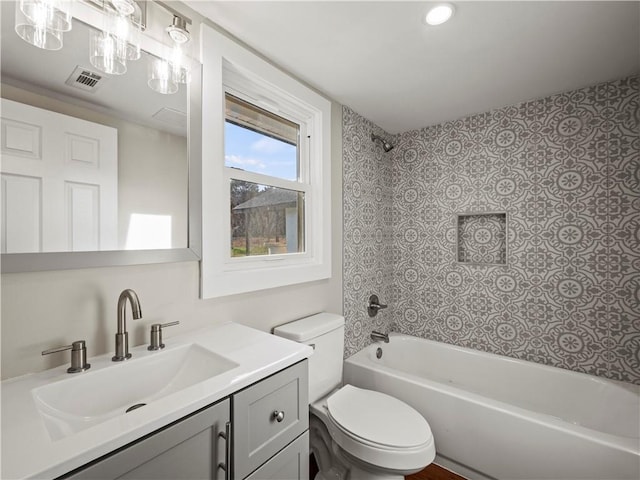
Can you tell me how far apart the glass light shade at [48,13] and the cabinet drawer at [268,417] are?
125 centimetres

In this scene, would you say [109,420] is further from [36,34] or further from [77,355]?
[36,34]

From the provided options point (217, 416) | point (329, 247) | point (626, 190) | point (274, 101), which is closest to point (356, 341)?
point (329, 247)

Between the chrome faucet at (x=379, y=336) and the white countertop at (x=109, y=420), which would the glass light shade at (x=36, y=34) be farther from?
the chrome faucet at (x=379, y=336)

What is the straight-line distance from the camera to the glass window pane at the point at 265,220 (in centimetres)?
161

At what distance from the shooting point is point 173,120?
124 cm

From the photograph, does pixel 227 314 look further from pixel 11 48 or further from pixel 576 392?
pixel 576 392

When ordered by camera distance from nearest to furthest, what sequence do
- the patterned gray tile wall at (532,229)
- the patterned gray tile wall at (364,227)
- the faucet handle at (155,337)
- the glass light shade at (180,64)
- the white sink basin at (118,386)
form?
1. the white sink basin at (118,386)
2. the faucet handle at (155,337)
3. the glass light shade at (180,64)
4. the patterned gray tile wall at (532,229)
5. the patterned gray tile wall at (364,227)

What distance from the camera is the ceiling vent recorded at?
3.25ft

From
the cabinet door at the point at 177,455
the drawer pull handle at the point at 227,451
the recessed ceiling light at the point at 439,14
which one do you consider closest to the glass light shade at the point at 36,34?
the cabinet door at the point at 177,455

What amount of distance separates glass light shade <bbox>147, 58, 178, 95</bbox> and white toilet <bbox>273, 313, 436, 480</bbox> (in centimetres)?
125

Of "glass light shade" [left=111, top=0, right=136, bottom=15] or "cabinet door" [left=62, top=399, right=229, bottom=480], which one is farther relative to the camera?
"glass light shade" [left=111, top=0, right=136, bottom=15]

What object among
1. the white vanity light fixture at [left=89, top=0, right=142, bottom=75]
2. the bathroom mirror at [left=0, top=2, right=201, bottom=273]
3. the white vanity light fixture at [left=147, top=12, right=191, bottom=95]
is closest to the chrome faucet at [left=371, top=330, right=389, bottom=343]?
the bathroom mirror at [left=0, top=2, right=201, bottom=273]

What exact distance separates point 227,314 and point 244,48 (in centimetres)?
133

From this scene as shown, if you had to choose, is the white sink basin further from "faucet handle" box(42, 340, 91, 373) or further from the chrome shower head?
the chrome shower head
